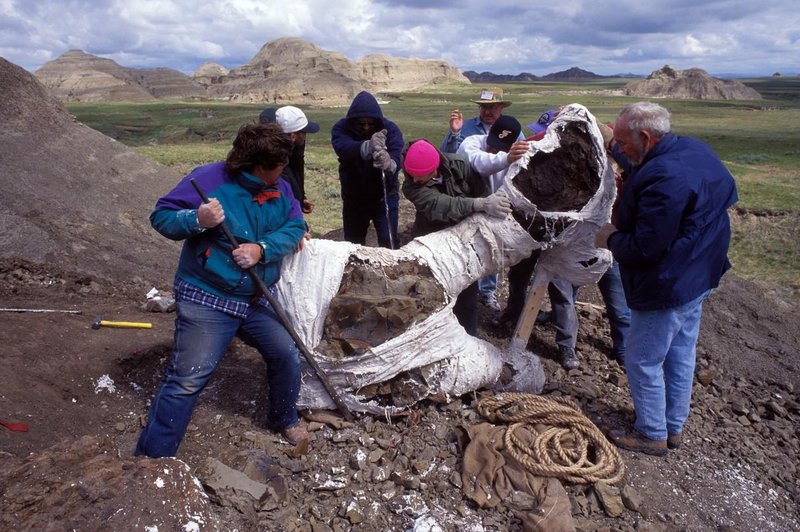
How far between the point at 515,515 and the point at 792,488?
2.28 metres

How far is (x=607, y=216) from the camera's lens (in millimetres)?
4297

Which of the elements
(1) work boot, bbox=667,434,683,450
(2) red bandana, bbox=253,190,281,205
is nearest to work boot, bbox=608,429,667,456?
(1) work boot, bbox=667,434,683,450

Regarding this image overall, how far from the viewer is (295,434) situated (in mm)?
3887

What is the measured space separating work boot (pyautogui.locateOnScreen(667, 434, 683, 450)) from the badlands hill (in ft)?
294

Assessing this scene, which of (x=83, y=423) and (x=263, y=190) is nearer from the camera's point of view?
(x=263, y=190)

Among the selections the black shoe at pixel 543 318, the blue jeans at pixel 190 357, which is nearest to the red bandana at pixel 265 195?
the blue jeans at pixel 190 357

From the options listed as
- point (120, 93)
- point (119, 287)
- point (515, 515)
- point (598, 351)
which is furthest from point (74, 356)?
point (120, 93)

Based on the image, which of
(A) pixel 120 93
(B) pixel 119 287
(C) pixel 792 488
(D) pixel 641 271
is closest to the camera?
(D) pixel 641 271

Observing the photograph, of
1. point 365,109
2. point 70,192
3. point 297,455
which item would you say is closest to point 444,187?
point 365,109

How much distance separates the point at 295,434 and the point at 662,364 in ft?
8.65

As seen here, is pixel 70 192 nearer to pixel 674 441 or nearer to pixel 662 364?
pixel 662 364

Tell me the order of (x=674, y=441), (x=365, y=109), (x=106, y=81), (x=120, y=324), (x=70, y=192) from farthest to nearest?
(x=106, y=81) → (x=70, y=192) → (x=365, y=109) → (x=120, y=324) → (x=674, y=441)

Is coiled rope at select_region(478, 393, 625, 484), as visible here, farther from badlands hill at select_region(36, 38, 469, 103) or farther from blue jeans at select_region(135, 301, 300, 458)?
badlands hill at select_region(36, 38, 469, 103)

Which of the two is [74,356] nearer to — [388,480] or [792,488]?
[388,480]
